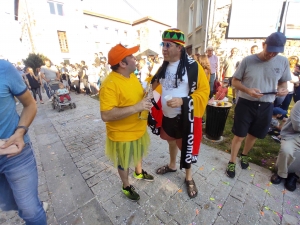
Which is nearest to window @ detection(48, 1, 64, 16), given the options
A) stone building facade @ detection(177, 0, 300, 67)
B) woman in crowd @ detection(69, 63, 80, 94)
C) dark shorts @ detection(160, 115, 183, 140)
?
woman in crowd @ detection(69, 63, 80, 94)

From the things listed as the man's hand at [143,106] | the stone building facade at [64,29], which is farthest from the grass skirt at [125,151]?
the stone building facade at [64,29]

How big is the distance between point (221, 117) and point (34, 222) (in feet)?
11.1

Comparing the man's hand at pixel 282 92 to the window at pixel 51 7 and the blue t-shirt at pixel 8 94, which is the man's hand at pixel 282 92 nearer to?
the blue t-shirt at pixel 8 94

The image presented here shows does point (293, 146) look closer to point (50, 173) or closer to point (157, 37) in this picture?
point (50, 173)

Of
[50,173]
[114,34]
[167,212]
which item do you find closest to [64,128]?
[50,173]

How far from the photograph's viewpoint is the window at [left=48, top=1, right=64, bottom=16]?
18016 mm

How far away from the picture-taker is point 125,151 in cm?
182

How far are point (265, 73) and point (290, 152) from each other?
1.22 meters

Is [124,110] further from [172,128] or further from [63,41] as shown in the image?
[63,41]

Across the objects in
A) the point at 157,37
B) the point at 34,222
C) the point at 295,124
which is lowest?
the point at 34,222

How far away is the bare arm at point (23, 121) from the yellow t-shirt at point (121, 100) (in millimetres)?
594

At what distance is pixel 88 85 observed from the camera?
9.50 m

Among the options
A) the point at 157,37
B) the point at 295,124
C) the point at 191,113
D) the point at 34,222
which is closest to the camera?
the point at 34,222

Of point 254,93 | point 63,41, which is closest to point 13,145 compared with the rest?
point 254,93
